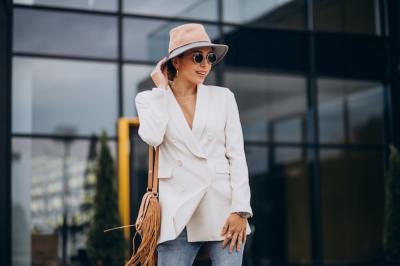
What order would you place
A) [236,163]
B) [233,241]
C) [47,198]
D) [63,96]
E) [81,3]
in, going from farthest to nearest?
[81,3], [63,96], [47,198], [236,163], [233,241]

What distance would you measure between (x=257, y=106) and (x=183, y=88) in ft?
27.2

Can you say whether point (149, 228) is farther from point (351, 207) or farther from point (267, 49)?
point (351, 207)

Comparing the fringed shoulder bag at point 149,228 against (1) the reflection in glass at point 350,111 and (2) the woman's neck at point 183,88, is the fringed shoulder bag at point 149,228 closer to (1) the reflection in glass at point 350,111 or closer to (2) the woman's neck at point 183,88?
(2) the woman's neck at point 183,88

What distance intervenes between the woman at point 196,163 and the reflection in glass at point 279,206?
8.19m

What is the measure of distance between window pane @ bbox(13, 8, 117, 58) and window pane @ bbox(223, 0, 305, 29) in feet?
5.84

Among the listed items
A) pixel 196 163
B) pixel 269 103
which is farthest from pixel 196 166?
pixel 269 103

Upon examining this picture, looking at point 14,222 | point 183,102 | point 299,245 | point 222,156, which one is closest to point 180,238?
point 222,156

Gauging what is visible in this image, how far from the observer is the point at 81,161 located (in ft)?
34.8

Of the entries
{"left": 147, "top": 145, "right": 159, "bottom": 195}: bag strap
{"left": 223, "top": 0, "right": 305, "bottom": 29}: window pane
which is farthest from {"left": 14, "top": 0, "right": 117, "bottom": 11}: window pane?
{"left": 147, "top": 145, "right": 159, "bottom": 195}: bag strap

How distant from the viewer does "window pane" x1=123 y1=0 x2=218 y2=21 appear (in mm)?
11250

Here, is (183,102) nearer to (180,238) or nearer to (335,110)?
(180,238)

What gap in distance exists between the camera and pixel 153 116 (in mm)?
3141

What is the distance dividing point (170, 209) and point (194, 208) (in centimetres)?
10

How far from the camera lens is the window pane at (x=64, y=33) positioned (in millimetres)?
10617
